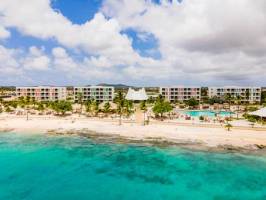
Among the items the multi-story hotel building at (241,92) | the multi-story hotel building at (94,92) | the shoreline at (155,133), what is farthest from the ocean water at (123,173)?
the multi-story hotel building at (241,92)

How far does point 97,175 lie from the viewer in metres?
35.1

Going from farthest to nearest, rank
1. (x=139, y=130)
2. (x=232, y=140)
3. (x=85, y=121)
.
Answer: (x=85, y=121), (x=139, y=130), (x=232, y=140)

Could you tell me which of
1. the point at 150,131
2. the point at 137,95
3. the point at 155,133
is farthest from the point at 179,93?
the point at 155,133

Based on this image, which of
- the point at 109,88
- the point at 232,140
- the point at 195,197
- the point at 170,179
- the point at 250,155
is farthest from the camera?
the point at 109,88

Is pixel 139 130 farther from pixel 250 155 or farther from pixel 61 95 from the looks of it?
pixel 61 95

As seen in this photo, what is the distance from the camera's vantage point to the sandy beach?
4959 cm

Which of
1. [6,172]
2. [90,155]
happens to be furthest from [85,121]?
[6,172]

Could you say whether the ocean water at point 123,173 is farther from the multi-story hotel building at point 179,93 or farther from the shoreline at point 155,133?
the multi-story hotel building at point 179,93

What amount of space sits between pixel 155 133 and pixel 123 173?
888 inches

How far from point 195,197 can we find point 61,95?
365 feet

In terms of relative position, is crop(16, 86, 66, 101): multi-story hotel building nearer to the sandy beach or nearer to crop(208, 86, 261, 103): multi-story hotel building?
the sandy beach

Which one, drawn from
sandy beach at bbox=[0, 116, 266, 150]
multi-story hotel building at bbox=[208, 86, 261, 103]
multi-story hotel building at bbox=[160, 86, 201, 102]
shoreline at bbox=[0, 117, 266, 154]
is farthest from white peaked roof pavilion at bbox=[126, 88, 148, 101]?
multi-story hotel building at bbox=[208, 86, 261, 103]

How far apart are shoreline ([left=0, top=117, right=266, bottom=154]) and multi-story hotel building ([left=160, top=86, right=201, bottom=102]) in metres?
61.0

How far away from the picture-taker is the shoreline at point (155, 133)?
4765 centimetres
